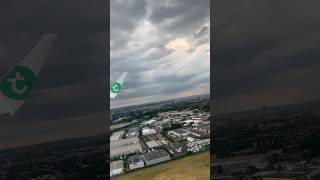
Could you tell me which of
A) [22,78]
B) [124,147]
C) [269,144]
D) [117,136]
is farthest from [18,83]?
[269,144]

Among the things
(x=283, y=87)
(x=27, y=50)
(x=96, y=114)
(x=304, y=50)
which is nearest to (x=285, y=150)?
(x=283, y=87)

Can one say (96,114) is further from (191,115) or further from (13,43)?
(191,115)

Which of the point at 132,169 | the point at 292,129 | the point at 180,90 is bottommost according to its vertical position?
the point at 132,169

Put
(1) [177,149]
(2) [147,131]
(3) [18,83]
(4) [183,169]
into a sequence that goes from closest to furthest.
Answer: (3) [18,83]
(2) [147,131]
(1) [177,149]
(4) [183,169]

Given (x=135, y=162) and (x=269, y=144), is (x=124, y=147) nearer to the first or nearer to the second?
(x=135, y=162)

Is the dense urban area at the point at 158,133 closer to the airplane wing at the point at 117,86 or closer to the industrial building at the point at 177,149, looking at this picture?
the industrial building at the point at 177,149

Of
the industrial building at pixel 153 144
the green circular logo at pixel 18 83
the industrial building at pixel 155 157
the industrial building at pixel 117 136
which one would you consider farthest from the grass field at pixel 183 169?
the green circular logo at pixel 18 83

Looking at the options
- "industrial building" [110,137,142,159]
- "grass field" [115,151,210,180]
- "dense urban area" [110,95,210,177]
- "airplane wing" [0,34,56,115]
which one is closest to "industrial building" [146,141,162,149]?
"dense urban area" [110,95,210,177]
